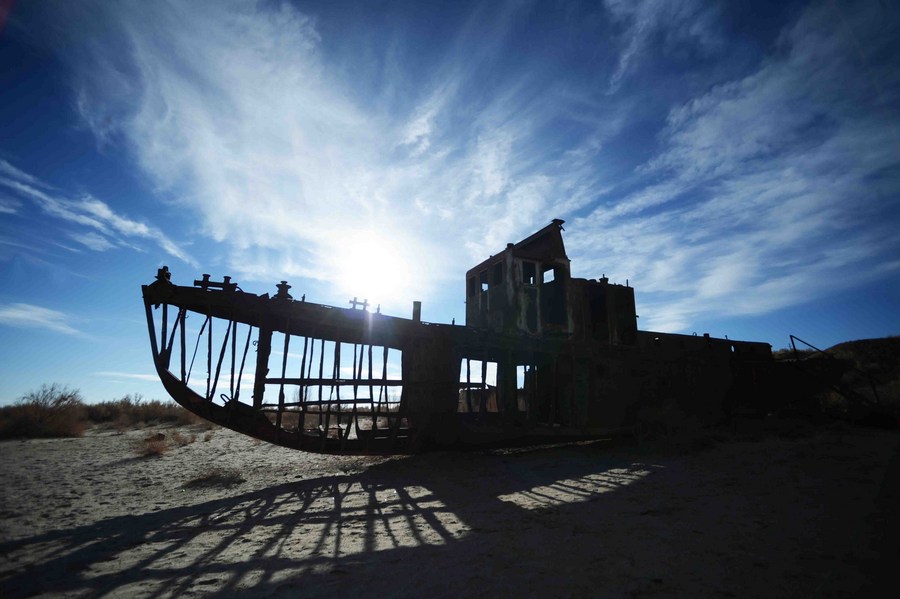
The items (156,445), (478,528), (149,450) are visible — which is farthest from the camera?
(156,445)

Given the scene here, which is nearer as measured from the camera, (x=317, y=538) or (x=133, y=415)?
(x=317, y=538)

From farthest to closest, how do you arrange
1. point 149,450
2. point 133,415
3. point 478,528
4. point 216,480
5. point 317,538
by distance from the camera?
point 133,415
point 149,450
point 216,480
point 478,528
point 317,538

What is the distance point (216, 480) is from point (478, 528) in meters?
6.00

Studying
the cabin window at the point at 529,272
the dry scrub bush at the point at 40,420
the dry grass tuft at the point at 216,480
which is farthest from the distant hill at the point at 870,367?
the dry scrub bush at the point at 40,420

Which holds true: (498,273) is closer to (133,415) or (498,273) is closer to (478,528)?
(478,528)

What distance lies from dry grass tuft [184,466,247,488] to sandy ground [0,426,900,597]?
0.09 meters

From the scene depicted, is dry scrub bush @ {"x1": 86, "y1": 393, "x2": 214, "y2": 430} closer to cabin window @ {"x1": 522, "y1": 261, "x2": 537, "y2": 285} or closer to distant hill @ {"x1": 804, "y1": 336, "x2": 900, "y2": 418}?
cabin window @ {"x1": 522, "y1": 261, "x2": 537, "y2": 285}

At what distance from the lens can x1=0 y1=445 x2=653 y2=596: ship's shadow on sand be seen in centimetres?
320

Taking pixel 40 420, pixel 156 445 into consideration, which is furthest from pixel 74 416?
pixel 156 445

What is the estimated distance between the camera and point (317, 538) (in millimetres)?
4234

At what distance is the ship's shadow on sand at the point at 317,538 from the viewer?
320cm

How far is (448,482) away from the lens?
23.1 ft

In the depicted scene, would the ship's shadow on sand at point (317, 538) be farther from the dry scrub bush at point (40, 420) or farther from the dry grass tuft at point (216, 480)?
the dry scrub bush at point (40, 420)

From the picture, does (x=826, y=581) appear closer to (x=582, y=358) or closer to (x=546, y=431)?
(x=546, y=431)
